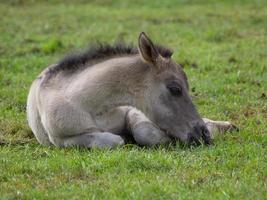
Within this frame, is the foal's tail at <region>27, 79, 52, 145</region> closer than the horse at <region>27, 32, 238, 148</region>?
No

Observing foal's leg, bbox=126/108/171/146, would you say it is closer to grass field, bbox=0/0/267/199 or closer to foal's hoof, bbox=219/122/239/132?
grass field, bbox=0/0/267/199

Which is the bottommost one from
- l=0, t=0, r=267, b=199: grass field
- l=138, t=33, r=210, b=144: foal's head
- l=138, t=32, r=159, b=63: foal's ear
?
l=0, t=0, r=267, b=199: grass field

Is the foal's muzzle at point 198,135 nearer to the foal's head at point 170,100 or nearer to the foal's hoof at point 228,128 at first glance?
the foal's head at point 170,100

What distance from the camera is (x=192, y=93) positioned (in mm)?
12641

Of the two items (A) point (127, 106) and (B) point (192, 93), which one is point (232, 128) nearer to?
(A) point (127, 106)

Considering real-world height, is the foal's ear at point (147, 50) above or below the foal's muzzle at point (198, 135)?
above

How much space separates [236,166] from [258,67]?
22.2 feet

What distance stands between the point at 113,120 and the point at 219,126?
147 cm

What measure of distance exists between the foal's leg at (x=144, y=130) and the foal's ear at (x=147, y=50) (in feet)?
2.01

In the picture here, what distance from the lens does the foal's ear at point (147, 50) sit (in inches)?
356

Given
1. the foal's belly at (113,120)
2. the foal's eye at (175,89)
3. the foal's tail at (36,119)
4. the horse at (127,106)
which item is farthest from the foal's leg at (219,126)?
the foal's tail at (36,119)

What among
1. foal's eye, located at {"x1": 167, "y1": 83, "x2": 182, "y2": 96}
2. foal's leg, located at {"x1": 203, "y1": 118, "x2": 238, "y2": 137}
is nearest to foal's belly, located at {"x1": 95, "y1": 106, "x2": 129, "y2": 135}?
foal's eye, located at {"x1": 167, "y1": 83, "x2": 182, "y2": 96}

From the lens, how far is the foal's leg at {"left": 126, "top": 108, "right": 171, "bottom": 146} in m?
8.99

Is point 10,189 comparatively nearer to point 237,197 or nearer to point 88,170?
point 88,170
